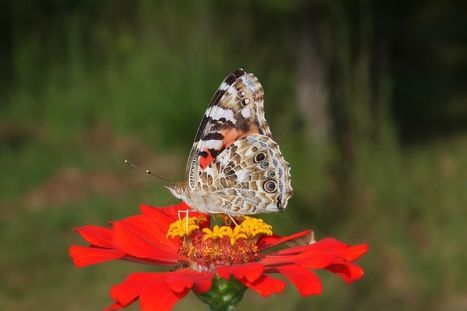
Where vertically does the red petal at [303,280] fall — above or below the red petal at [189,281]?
above

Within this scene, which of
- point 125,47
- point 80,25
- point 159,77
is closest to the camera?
point 159,77

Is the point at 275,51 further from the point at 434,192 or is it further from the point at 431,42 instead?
the point at 431,42

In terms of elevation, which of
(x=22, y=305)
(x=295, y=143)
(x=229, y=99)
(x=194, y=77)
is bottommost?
(x=22, y=305)

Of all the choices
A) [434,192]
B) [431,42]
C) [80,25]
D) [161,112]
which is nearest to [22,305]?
[161,112]

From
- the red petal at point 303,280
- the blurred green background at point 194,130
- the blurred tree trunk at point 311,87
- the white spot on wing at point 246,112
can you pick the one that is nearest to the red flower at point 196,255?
the red petal at point 303,280

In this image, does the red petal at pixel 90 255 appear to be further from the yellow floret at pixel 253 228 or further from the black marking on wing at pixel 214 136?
the black marking on wing at pixel 214 136

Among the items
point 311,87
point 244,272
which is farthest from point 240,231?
point 311,87
